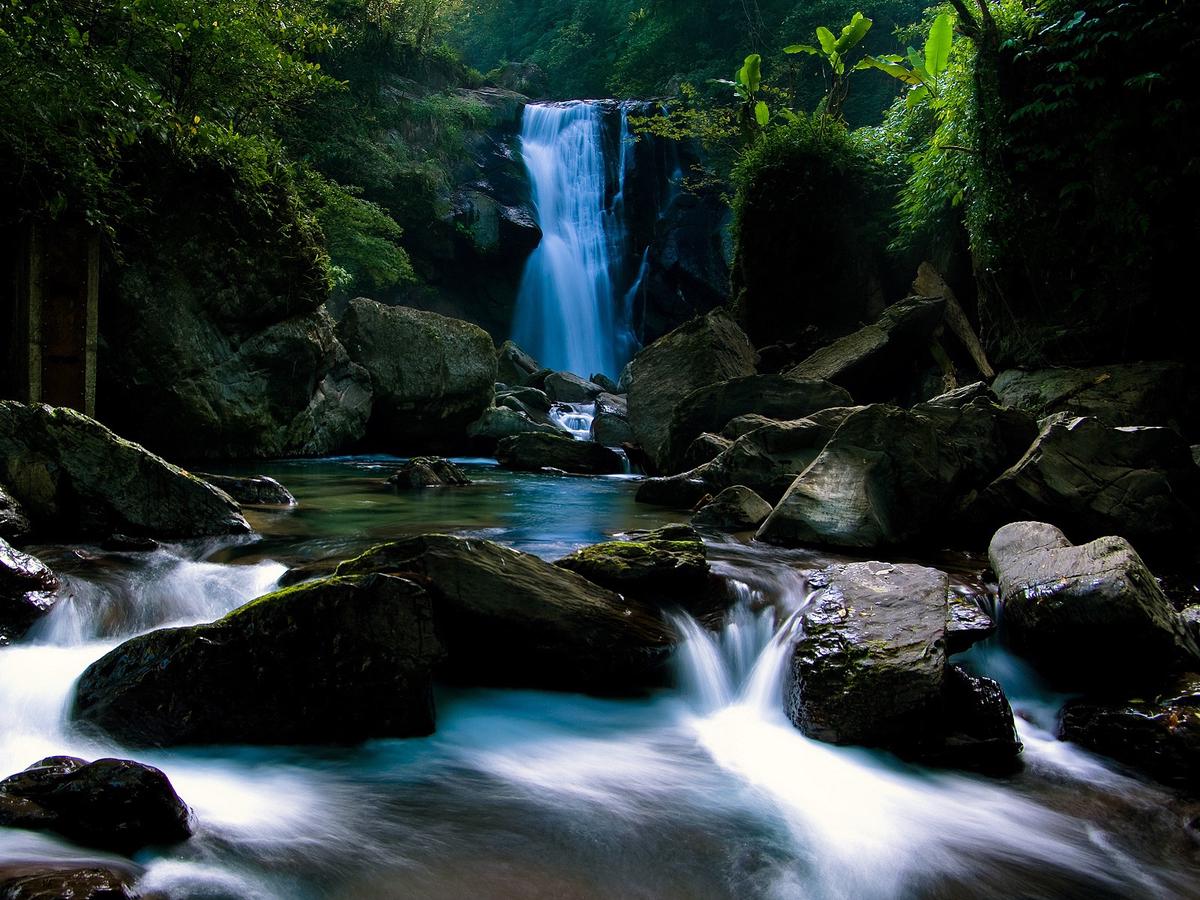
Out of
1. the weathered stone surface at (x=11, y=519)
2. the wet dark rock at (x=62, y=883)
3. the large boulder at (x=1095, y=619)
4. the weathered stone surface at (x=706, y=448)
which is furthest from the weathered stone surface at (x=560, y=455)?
the wet dark rock at (x=62, y=883)

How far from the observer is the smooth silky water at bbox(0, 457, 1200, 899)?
261 centimetres

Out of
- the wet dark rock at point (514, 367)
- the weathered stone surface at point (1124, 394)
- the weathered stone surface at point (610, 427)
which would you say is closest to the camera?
the weathered stone surface at point (1124, 394)

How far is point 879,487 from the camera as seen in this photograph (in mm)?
6039

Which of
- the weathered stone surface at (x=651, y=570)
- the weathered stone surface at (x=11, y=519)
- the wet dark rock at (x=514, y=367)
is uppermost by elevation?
the wet dark rock at (x=514, y=367)

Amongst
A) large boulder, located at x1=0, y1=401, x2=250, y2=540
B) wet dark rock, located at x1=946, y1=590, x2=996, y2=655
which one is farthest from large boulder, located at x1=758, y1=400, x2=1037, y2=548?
large boulder, located at x1=0, y1=401, x2=250, y2=540

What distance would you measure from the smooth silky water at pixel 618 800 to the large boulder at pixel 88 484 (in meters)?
0.85

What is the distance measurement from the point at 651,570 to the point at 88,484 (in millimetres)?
4024

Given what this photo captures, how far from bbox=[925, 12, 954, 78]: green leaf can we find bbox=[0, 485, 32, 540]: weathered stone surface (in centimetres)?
1407

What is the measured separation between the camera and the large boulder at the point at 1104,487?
5.30 m

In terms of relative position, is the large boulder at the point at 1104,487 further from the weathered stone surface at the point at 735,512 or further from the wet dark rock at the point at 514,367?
the wet dark rock at the point at 514,367

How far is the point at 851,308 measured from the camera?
48.6 feet

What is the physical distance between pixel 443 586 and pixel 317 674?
0.75 m

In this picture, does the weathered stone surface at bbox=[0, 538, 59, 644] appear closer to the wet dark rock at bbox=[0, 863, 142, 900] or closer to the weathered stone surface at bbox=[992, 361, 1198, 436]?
the wet dark rock at bbox=[0, 863, 142, 900]

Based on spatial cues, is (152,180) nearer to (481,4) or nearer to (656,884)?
(656,884)
